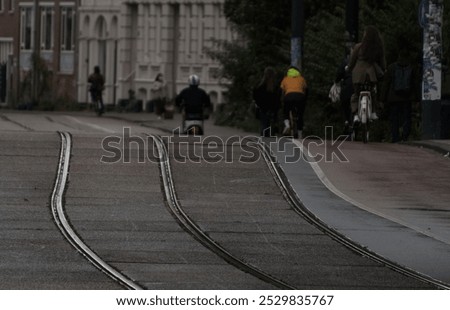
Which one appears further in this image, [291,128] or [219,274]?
[291,128]

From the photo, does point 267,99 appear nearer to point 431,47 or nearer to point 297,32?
point 297,32

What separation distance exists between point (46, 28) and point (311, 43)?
44323mm

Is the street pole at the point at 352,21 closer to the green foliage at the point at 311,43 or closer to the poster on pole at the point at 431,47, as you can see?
the green foliage at the point at 311,43

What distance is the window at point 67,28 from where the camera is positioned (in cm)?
8275

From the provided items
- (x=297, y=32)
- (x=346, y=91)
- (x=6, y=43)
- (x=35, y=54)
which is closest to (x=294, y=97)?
(x=346, y=91)

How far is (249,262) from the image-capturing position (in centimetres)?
1636

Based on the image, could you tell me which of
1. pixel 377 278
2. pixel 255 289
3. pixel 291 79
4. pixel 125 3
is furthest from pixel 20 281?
pixel 125 3

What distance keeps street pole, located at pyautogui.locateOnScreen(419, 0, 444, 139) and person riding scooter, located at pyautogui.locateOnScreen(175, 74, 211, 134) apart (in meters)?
6.26

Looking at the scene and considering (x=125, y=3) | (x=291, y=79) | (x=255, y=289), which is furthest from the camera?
(x=125, y=3)

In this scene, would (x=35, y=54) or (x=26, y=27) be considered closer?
(x=35, y=54)

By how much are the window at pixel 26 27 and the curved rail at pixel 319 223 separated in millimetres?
58420

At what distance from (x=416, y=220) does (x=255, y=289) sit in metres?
6.70

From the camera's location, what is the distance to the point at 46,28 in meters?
85.3
